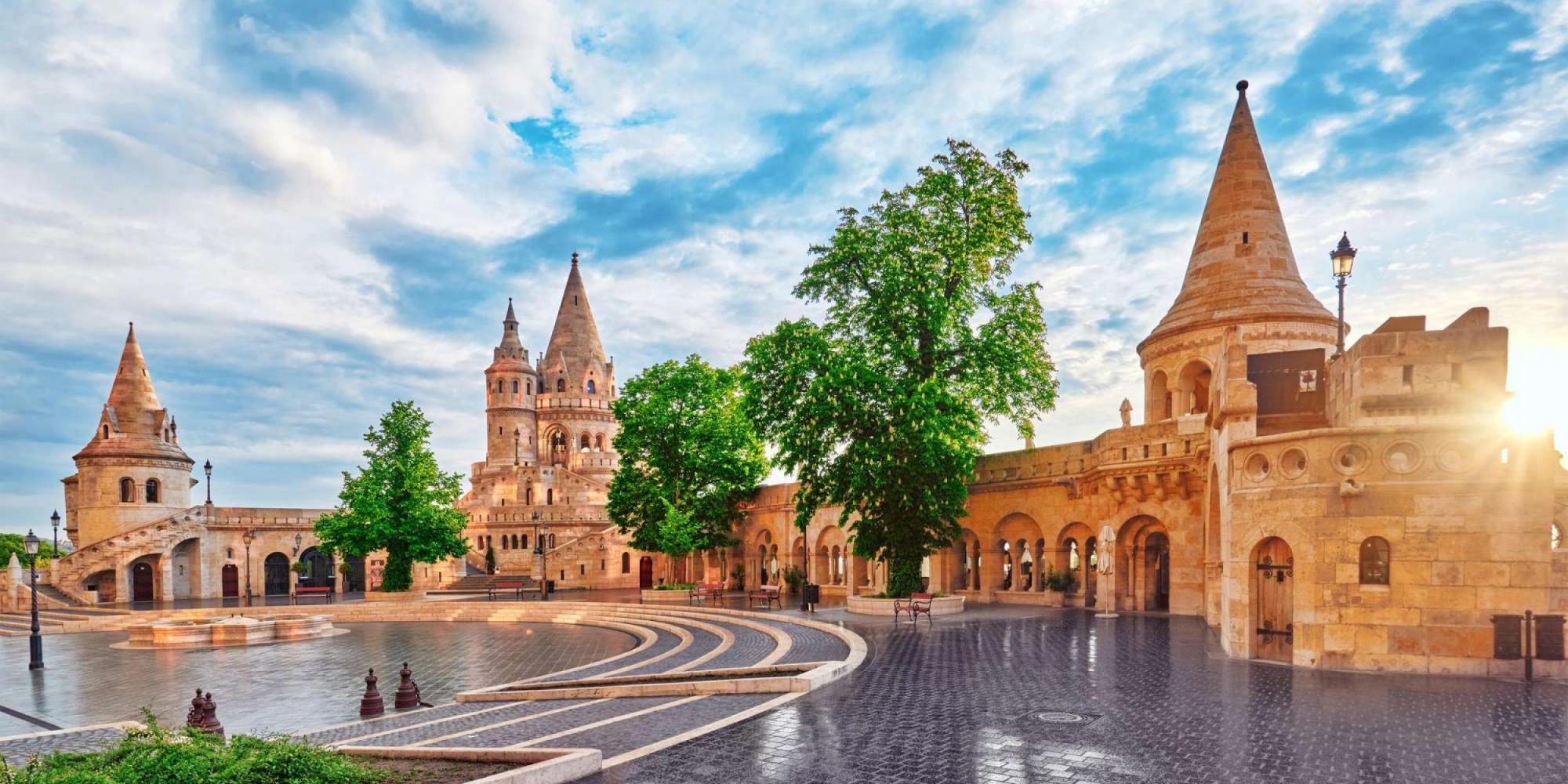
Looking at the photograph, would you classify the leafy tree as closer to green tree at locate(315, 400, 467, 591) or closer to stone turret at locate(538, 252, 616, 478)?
stone turret at locate(538, 252, 616, 478)

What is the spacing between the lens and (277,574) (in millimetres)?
47688

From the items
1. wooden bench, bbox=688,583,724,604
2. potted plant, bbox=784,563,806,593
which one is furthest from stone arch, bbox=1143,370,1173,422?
wooden bench, bbox=688,583,724,604

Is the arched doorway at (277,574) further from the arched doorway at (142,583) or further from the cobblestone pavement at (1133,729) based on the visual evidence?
the cobblestone pavement at (1133,729)

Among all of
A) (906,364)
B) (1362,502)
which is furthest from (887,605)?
(1362,502)

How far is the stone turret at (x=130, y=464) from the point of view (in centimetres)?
4475

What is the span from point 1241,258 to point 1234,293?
4.28 feet

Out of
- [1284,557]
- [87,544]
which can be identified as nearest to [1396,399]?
[1284,557]

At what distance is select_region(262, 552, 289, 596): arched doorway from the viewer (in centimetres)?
4741

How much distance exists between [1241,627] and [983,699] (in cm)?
627

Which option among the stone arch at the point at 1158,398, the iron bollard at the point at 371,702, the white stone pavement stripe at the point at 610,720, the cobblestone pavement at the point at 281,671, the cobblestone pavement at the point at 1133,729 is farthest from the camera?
the stone arch at the point at 1158,398

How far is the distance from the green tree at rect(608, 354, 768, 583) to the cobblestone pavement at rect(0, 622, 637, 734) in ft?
26.4

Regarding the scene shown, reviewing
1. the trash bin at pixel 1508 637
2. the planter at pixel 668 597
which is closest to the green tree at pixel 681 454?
the planter at pixel 668 597

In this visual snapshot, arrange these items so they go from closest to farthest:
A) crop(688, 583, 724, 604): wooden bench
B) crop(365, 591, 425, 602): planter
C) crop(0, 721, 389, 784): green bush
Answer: crop(0, 721, 389, 784): green bush < crop(688, 583, 724, 604): wooden bench < crop(365, 591, 425, 602): planter

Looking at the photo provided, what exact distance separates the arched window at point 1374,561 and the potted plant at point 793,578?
22.9 m
